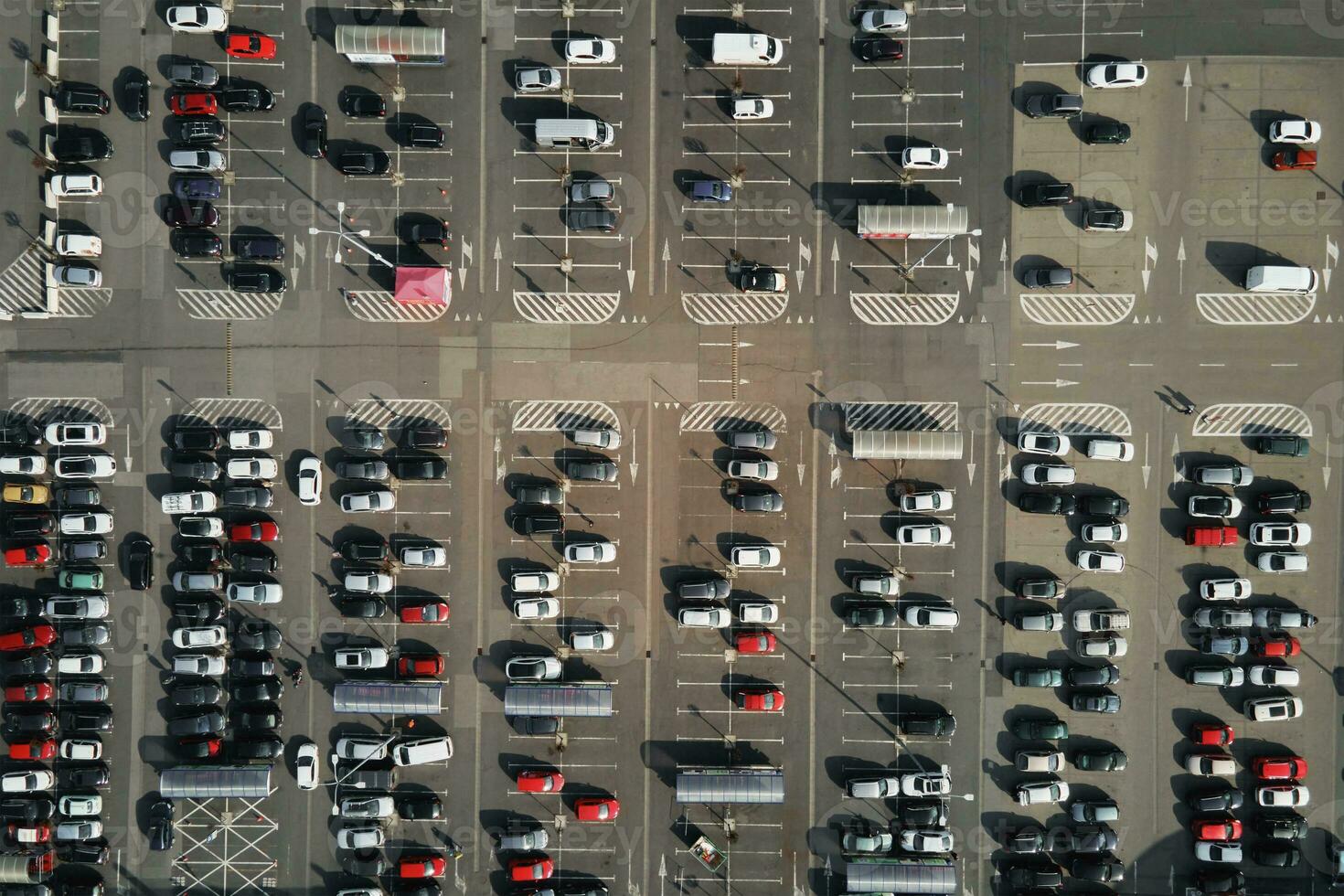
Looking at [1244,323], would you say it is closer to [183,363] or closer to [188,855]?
A: [183,363]

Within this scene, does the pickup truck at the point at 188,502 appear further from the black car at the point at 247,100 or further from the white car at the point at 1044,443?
the white car at the point at 1044,443

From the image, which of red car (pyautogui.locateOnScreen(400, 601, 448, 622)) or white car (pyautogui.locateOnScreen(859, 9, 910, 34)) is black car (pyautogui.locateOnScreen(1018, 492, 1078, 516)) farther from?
red car (pyautogui.locateOnScreen(400, 601, 448, 622))

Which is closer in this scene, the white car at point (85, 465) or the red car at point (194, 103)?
the red car at point (194, 103)

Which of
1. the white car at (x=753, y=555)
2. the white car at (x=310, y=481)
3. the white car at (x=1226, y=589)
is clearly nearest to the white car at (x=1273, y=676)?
the white car at (x=1226, y=589)

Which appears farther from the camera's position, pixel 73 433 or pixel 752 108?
pixel 73 433

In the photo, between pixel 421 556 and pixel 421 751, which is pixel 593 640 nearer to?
pixel 421 556

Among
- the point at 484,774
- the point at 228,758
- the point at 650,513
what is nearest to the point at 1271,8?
the point at 650,513

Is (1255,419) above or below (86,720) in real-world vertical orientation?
above

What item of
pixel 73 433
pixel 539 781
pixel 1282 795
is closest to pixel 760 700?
pixel 539 781
